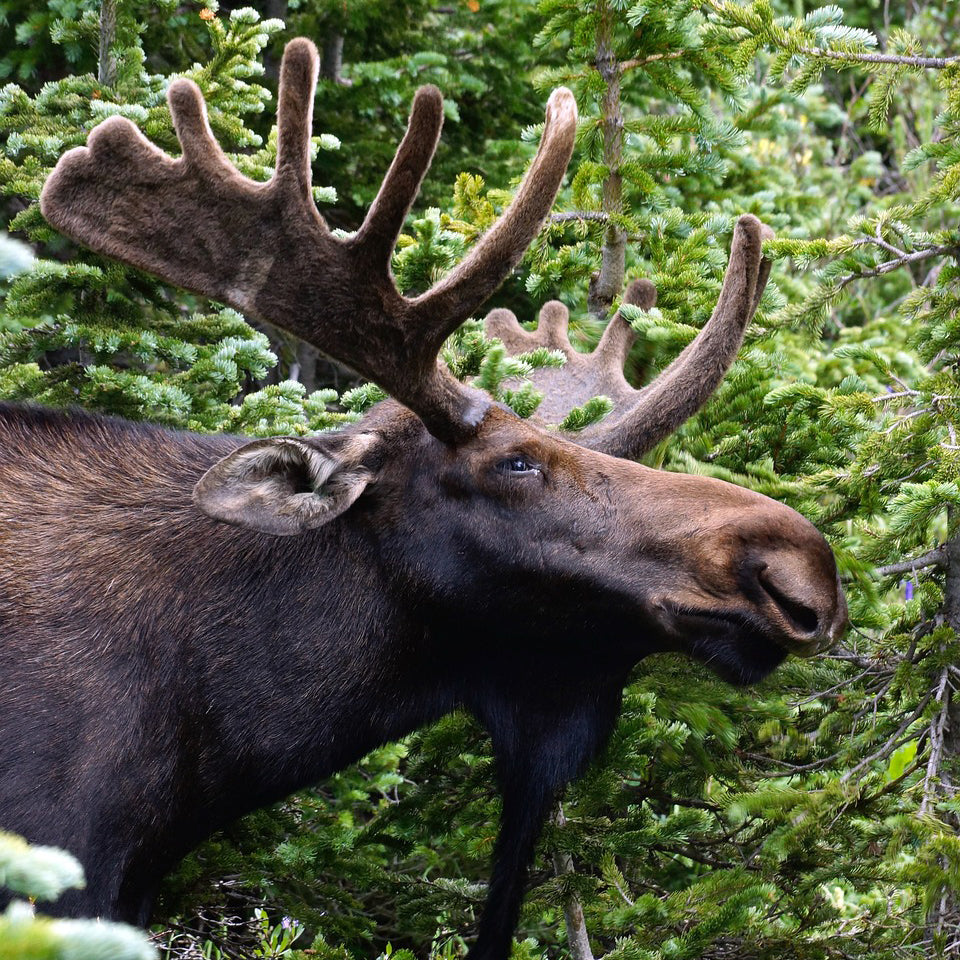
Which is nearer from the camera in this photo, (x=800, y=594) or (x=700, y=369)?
(x=800, y=594)

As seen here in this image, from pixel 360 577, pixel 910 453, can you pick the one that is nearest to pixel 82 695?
pixel 360 577

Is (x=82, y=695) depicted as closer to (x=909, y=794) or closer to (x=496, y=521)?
(x=496, y=521)

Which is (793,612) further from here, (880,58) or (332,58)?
(332,58)

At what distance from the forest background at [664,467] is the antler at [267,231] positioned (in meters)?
0.68

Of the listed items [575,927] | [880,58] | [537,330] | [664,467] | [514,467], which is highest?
[880,58]

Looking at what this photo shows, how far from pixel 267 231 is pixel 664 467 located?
183 centimetres

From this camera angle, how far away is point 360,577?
10.5 ft

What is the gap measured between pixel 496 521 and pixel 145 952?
2.05m

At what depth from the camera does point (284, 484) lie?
3.01m

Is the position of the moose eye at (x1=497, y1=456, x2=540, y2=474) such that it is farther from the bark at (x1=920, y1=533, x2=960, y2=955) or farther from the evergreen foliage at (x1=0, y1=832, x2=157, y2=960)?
the evergreen foliage at (x1=0, y1=832, x2=157, y2=960)

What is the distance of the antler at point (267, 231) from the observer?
9.54 ft

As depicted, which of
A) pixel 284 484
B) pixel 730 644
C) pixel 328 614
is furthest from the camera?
pixel 328 614

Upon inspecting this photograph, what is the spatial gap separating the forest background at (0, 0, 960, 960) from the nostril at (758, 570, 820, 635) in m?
0.56

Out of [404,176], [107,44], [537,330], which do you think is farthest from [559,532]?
[107,44]
